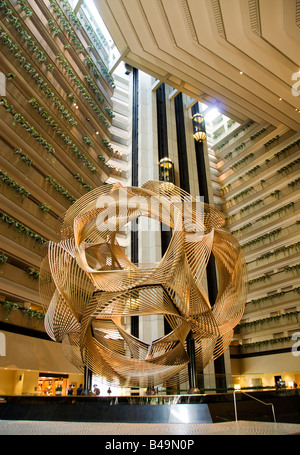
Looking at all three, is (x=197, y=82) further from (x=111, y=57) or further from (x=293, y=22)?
(x=111, y=57)

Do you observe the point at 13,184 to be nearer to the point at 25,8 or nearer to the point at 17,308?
the point at 17,308

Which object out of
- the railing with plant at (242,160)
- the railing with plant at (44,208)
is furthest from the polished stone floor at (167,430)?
the railing with plant at (242,160)

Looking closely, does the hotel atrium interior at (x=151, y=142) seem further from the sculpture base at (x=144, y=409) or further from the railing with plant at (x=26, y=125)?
the sculpture base at (x=144, y=409)

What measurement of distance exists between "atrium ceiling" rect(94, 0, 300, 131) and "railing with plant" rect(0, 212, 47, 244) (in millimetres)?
13029

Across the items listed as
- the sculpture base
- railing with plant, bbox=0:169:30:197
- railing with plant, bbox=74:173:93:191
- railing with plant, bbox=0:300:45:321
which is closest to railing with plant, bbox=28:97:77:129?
railing with plant, bbox=74:173:93:191

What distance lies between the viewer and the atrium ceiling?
16859 mm

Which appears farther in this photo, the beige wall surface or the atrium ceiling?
the atrium ceiling

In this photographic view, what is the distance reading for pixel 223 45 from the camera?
19125mm

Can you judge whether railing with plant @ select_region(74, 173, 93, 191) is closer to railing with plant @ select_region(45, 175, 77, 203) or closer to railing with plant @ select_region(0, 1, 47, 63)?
railing with plant @ select_region(45, 175, 77, 203)

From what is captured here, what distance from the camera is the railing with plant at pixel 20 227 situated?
14.6m

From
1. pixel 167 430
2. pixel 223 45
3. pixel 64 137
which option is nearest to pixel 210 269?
pixel 64 137

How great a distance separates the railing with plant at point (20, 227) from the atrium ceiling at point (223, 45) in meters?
13.0

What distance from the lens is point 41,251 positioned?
53.9ft

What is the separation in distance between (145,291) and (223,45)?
16458 millimetres
